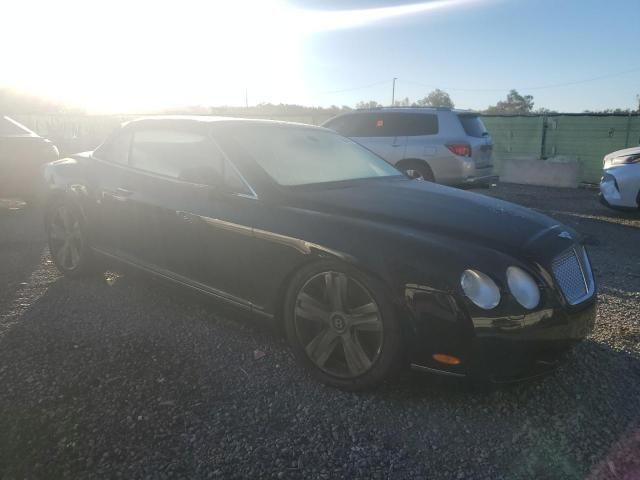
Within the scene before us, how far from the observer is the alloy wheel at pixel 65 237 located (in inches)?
167

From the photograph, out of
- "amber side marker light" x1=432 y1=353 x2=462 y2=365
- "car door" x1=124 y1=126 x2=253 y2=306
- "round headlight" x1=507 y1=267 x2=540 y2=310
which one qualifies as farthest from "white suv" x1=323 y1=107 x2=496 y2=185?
"amber side marker light" x1=432 y1=353 x2=462 y2=365

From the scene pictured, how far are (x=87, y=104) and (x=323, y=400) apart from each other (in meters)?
43.7

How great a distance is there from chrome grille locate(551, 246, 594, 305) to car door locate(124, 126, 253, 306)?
65.9 inches

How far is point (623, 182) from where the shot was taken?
7.48m

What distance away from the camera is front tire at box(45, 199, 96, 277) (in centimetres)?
416

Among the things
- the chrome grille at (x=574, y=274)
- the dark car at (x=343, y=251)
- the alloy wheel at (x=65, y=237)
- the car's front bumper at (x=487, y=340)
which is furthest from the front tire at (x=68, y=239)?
the chrome grille at (x=574, y=274)

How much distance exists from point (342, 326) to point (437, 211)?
0.88m

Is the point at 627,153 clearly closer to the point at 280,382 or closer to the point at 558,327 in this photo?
the point at 558,327

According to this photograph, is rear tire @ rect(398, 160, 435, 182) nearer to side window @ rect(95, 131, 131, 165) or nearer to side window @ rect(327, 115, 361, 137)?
side window @ rect(327, 115, 361, 137)

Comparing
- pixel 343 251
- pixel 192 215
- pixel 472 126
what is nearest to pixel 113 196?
pixel 192 215

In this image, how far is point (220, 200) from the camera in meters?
3.02

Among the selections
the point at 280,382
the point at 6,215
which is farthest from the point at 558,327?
the point at 6,215

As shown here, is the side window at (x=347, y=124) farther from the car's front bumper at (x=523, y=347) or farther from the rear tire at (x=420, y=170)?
the car's front bumper at (x=523, y=347)

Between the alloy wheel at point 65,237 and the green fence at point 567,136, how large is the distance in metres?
12.7
